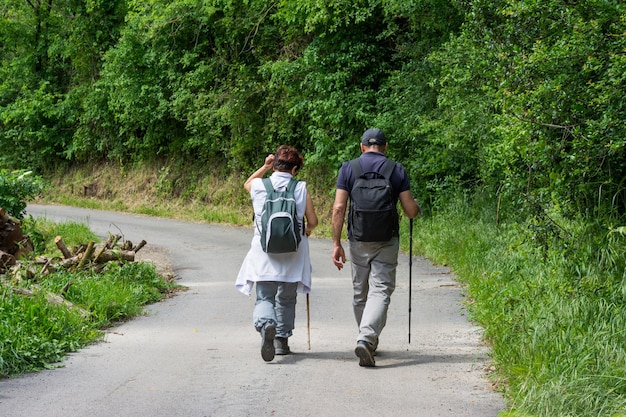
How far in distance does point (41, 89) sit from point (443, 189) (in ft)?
71.4

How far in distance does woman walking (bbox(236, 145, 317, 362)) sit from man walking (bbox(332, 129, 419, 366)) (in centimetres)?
37

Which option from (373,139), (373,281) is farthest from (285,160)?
(373,281)

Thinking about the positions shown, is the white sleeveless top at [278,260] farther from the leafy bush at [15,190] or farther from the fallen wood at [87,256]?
the leafy bush at [15,190]

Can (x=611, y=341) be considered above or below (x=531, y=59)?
below

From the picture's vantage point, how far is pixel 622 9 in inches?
288

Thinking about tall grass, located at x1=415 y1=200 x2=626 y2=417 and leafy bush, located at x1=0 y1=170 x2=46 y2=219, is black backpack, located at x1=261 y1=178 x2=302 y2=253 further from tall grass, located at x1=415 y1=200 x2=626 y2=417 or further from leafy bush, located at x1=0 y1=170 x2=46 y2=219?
leafy bush, located at x1=0 y1=170 x2=46 y2=219

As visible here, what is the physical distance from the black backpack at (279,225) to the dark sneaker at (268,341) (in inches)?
27.4

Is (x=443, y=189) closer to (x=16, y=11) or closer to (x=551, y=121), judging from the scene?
(x=551, y=121)

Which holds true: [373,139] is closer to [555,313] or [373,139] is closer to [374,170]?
[374,170]

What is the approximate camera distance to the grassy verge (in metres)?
8.23

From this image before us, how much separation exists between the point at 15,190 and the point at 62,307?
10.1 meters

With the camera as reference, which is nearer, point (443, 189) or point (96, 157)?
point (443, 189)

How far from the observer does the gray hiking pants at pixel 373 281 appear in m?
7.94

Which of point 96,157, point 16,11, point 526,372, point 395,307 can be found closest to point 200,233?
point 395,307
